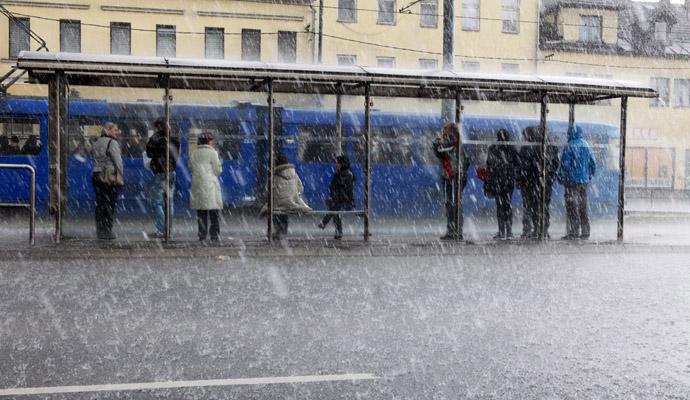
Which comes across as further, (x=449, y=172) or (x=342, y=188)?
(x=342, y=188)

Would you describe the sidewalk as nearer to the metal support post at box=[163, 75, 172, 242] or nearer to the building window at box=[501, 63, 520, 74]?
the metal support post at box=[163, 75, 172, 242]

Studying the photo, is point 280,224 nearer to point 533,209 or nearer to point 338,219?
point 338,219

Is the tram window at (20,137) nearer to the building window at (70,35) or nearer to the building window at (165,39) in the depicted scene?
the building window at (70,35)

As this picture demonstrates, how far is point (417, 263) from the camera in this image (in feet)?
41.2

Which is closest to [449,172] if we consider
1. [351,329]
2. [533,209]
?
[533,209]

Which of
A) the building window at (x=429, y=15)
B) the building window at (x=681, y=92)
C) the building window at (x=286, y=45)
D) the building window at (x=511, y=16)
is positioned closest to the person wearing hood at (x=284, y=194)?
the building window at (x=286, y=45)

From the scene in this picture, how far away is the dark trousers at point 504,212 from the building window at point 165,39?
86.8ft

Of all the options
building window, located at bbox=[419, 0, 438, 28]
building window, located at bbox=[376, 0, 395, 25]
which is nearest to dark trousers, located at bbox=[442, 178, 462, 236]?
building window, located at bbox=[376, 0, 395, 25]

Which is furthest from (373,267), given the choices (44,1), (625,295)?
(44,1)

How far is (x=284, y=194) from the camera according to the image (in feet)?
48.4

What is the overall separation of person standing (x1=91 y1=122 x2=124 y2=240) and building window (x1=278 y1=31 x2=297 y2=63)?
26.3 metres

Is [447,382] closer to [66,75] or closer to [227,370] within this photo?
[227,370]

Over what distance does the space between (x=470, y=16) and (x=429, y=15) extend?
8.48 ft

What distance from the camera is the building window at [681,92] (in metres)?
52.3
